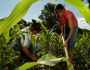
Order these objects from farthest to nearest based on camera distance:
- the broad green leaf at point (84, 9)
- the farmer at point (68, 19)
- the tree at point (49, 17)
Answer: the tree at point (49, 17) < the farmer at point (68, 19) < the broad green leaf at point (84, 9)

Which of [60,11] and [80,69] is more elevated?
[60,11]

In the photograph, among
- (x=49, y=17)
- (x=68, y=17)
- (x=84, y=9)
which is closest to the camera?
(x=84, y=9)

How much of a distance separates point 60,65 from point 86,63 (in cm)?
42

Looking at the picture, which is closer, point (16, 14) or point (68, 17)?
point (16, 14)

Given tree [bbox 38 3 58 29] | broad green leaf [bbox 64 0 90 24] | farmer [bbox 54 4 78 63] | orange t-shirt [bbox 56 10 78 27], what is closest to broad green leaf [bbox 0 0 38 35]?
broad green leaf [bbox 64 0 90 24]

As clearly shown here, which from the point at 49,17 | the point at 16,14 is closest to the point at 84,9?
the point at 16,14

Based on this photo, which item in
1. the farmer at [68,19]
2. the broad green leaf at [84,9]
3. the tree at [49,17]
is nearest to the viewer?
the broad green leaf at [84,9]

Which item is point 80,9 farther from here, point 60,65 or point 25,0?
point 60,65

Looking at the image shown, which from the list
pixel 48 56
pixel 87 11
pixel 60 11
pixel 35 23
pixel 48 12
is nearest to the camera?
pixel 87 11

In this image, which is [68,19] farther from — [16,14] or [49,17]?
[49,17]

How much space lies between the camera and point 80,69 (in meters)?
1.18

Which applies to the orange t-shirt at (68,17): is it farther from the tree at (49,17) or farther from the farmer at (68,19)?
the tree at (49,17)

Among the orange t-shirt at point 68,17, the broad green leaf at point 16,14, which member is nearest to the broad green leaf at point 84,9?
the broad green leaf at point 16,14

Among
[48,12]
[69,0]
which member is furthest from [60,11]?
[48,12]
